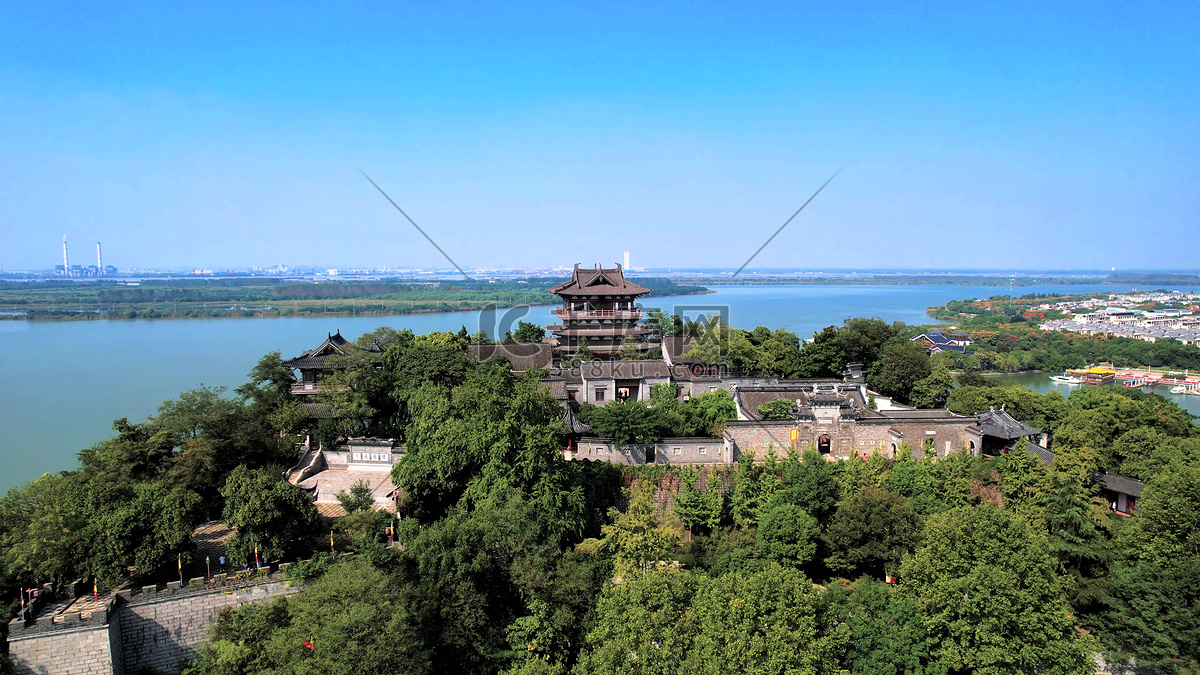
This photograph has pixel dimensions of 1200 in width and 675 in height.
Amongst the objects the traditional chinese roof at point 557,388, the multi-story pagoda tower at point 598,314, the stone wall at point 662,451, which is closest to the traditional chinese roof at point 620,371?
the traditional chinese roof at point 557,388

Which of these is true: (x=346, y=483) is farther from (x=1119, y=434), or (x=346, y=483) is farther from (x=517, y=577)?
(x=1119, y=434)

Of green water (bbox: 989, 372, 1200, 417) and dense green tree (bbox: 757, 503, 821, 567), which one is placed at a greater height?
dense green tree (bbox: 757, 503, 821, 567)

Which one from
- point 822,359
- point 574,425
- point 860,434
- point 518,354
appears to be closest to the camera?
point 574,425

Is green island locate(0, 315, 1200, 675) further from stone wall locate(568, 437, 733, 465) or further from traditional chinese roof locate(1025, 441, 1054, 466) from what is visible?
stone wall locate(568, 437, 733, 465)

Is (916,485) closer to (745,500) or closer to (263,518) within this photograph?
(745,500)

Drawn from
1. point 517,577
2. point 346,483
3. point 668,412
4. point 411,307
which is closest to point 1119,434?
point 668,412

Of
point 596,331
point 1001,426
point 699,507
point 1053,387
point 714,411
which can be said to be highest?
point 596,331

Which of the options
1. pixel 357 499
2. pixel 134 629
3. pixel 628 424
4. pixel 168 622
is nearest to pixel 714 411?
pixel 628 424

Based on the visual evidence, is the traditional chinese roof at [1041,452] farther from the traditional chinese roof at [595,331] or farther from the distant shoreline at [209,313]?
the distant shoreline at [209,313]

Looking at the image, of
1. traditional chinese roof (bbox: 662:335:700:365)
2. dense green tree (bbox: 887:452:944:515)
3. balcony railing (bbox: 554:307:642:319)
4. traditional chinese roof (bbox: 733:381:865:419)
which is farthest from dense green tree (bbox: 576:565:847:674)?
balcony railing (bbox: 554:307:642:319)
